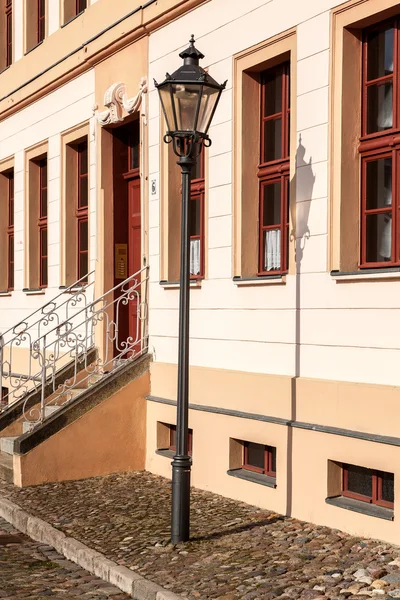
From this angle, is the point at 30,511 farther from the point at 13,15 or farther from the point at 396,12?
the point at 13,15

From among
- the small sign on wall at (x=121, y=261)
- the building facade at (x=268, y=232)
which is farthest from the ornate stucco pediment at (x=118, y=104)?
the small sign on wall at (x=121, y=261)

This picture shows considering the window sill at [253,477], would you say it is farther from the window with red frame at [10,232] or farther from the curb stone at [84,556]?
the window with red frame at [10,232]

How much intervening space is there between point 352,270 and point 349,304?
0.32m

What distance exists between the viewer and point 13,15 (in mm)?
17391

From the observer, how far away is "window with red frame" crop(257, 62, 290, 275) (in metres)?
9.74

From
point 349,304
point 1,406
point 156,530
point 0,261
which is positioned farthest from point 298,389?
point 0,261

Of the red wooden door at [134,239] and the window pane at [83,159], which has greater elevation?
the window pane at [83,159]

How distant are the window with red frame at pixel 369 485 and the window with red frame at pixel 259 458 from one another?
48.0 inches

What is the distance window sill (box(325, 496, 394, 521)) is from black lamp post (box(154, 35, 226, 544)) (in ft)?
4.32

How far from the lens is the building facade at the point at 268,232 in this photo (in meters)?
8.31

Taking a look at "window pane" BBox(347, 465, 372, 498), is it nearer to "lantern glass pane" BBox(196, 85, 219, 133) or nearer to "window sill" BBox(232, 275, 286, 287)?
"window sill" BBox(232, 275, 286, 287)

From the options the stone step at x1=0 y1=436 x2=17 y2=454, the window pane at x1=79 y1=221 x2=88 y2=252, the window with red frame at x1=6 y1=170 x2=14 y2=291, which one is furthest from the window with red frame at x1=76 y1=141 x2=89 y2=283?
the stone step at x1=0 y1=436 x2=17 y2=454

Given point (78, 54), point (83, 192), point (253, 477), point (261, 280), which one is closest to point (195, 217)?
point (261, 280)

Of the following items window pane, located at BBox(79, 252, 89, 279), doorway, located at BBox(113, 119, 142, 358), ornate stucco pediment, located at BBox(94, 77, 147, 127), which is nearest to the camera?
ornate stucco pediment, located at BBox(94, 77, 147, 127)
